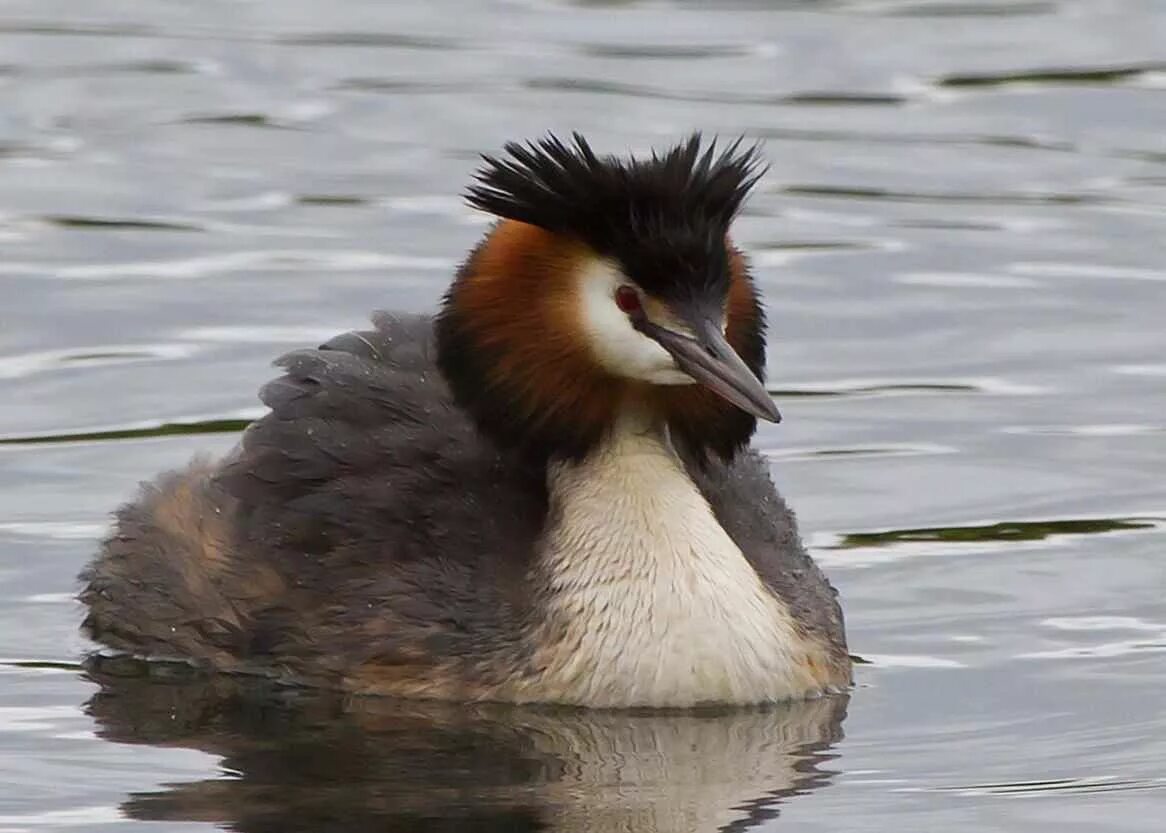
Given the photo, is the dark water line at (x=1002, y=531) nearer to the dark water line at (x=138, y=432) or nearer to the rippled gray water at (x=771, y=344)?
the rippled gray water at (x=771, y=344)

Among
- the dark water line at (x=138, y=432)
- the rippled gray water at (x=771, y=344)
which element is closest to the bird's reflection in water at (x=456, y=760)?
the rippled gray water at (x=771, y=344)

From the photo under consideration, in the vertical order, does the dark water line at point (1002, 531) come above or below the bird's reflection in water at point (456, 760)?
above

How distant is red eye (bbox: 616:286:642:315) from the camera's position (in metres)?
10.3

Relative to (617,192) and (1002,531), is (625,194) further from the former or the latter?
(1002,531)

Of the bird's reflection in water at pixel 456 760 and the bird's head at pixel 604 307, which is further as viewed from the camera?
the bird's head at pixel 604 307

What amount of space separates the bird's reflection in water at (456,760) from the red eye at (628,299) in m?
1.18

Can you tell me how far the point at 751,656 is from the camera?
Answer: 10461 millimetres

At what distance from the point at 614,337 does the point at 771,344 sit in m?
4.30

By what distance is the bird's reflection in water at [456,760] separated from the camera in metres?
9.44

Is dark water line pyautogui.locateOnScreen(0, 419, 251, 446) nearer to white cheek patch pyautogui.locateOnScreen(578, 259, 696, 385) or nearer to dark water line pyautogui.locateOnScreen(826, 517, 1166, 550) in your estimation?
dark water line pyautogui.locateOnScreen(826, 517, 1166, 550)

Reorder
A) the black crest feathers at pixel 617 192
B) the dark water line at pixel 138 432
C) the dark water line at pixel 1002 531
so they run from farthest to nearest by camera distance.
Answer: the dark water line at pixel 138 432 < the dark water line at pixel 1002 531 < the black crest feathers at pixel 617 192

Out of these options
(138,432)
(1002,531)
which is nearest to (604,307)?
(1002,531)

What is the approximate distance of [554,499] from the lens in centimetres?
1070

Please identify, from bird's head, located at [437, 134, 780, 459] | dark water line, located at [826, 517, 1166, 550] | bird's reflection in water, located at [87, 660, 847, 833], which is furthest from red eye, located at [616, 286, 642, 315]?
dark water line, located at [826, 517, 1166, 550]
